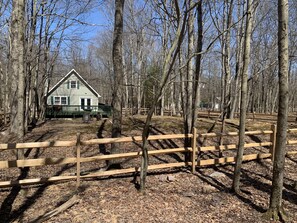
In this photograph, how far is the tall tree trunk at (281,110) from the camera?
3.69m

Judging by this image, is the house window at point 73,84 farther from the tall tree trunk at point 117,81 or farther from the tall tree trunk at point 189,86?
the tall tree trunk at point 189,86

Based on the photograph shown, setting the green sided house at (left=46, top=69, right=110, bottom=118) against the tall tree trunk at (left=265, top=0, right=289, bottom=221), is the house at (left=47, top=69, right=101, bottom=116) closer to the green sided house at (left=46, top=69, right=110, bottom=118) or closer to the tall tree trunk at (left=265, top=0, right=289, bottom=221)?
the green sided house at (left=46, top=69, right=110, bottom=118)

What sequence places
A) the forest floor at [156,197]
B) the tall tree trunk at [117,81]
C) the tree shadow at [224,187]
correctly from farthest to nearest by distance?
the tall tree trunk at [117,81] < the tree shadow at [224,187] < the forest floor at [156,197]

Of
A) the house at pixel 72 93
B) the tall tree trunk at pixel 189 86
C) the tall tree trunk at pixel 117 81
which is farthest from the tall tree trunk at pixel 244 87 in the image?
the house at pixel 72 93

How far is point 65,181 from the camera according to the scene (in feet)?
17.3

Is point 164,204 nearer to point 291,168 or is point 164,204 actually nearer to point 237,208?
point 237,208

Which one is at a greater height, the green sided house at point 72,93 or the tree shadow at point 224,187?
the green sided house at point 72,93

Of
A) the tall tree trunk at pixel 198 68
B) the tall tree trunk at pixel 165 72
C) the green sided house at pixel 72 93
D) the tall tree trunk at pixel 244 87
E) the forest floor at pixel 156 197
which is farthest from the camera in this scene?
the green sided house at pixel 72 93

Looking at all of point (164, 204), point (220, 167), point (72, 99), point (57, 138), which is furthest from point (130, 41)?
point (164, 204)

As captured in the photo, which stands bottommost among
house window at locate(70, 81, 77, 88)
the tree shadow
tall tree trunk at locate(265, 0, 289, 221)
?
the tree shadow

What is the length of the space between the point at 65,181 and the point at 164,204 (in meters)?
2.46

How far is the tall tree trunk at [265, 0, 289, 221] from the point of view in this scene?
12.1 feet

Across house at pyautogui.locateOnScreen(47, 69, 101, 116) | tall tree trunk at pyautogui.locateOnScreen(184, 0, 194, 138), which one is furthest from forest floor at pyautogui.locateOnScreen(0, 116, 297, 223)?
house at pyautogui.locateOnScreen(47, 69, 101, 116)

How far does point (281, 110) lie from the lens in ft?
12.4
